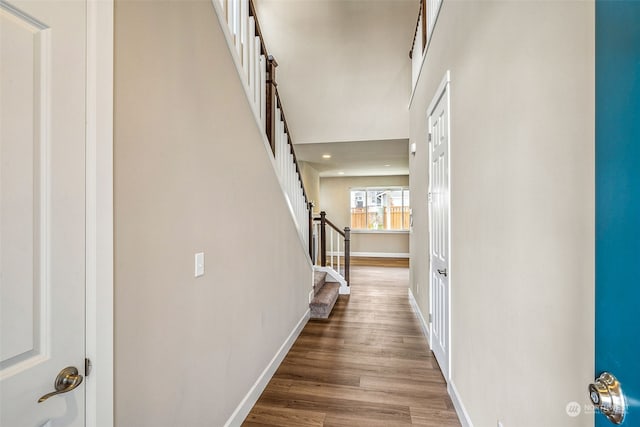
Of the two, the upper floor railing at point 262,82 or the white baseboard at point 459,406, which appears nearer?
the white baseboard at point 459,406

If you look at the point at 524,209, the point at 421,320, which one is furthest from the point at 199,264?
the point at 421,320

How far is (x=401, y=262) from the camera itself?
321 inches

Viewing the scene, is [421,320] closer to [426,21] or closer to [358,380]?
[358,380]

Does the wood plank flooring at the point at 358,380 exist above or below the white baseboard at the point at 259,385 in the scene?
below

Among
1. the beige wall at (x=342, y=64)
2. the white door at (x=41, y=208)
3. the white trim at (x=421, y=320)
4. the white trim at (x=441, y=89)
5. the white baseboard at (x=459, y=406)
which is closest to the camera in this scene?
the white door at (x=41, y=208)

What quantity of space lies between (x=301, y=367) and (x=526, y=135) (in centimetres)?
238

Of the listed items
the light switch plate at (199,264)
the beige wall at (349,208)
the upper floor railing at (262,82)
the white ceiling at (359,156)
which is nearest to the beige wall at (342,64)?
the white ceiling at (359,156)

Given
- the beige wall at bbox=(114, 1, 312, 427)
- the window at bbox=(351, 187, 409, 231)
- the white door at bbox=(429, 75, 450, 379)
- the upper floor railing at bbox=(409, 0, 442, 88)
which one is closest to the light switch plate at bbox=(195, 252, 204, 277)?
the beige wall at bbox=(114, 1, 312, 427)

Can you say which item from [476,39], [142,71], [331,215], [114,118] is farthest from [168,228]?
[331,215]

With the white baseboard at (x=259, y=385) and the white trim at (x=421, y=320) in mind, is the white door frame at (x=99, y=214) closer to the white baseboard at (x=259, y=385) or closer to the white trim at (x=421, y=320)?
the white baseboard at (x=259, y=385)

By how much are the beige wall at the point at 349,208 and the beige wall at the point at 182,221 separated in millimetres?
7152
